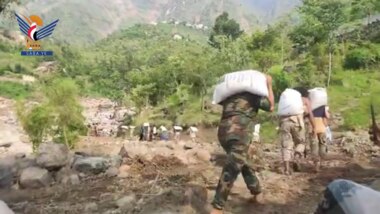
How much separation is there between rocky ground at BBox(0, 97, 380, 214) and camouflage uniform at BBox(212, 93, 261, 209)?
1.21 ft

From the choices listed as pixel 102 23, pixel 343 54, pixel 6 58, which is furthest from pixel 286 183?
pixel 102 23

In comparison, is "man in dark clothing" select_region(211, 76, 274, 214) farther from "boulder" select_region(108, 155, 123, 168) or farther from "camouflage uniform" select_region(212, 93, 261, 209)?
"boulder" select_region(108, 155, 123, 168)

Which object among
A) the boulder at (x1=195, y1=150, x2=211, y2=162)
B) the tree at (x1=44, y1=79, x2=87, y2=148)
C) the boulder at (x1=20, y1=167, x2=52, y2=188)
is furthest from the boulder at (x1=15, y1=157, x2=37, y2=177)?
the tree at (x1=44, y1=79, x2=87, y2=148)

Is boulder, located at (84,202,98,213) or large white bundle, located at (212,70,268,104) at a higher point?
large white bundle, located at (212,70,268,104)

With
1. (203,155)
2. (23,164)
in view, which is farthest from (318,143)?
(23,164)

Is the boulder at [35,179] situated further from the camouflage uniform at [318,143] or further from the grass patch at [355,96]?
the grass patch at [355,96]

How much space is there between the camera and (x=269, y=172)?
6.00 metres

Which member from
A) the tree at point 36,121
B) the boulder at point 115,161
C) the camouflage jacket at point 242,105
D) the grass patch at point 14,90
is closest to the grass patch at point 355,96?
→ the tree at point 36,121

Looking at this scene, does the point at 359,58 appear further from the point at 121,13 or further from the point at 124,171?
the point at 121,13

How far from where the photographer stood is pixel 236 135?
4.06 metres

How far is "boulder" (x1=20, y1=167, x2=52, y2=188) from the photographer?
5.52 meters

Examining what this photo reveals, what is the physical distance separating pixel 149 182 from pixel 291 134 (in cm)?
185

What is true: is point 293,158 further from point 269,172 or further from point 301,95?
point 301,95

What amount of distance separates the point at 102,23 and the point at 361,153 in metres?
150
